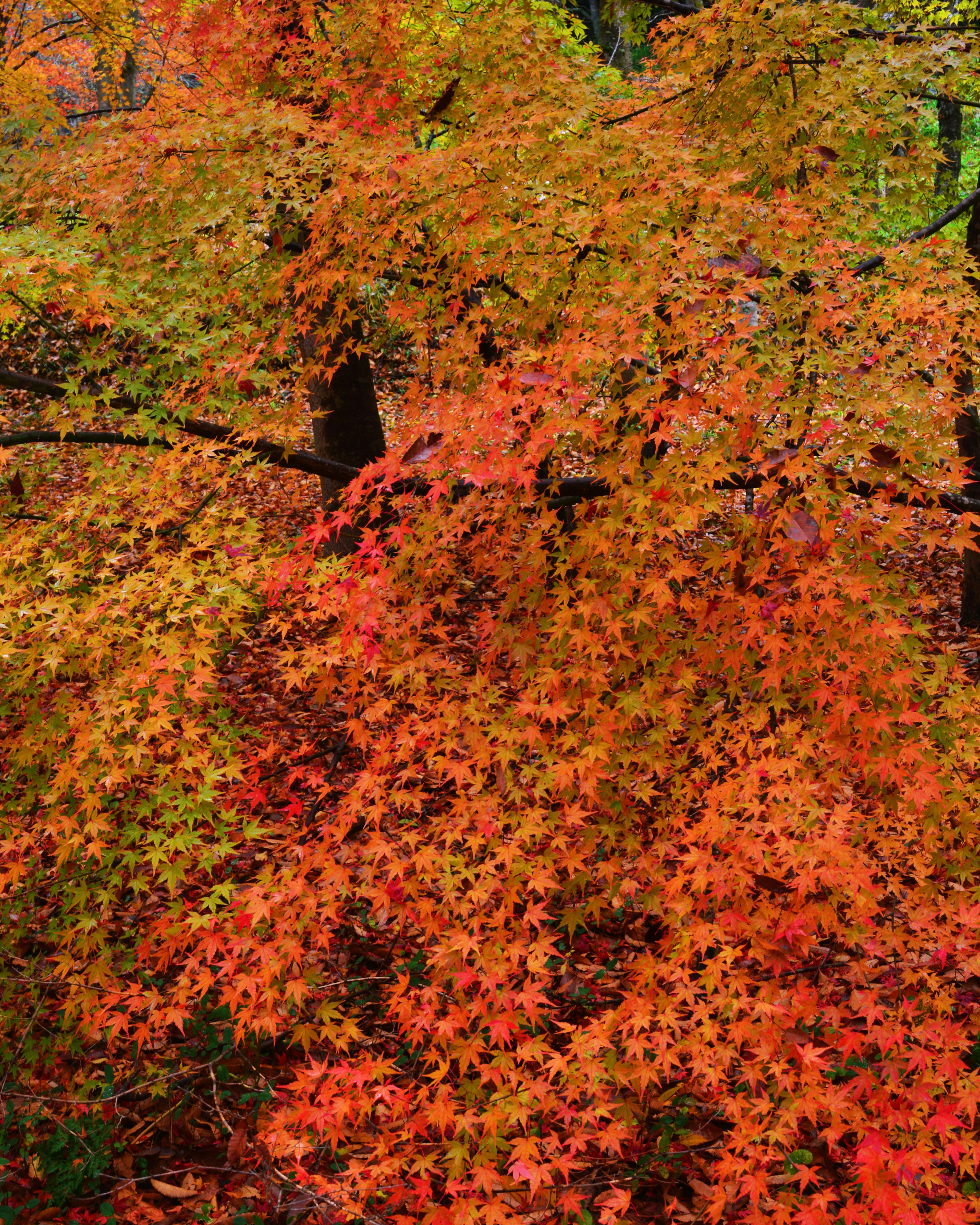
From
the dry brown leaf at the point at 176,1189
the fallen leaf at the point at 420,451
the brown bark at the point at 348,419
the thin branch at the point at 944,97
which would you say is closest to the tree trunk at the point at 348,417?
Answer: the brown bark at the point at 348,419

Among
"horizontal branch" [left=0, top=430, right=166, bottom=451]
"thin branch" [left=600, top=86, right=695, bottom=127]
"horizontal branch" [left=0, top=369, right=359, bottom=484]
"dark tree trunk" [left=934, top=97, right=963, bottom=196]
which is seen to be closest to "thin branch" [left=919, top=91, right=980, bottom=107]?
"thin branch" [left=600, top=86, right=695, bottom=127]

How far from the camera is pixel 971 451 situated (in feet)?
27.1

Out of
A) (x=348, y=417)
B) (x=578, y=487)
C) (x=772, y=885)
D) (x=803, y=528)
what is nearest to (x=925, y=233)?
(x=578, y=487)

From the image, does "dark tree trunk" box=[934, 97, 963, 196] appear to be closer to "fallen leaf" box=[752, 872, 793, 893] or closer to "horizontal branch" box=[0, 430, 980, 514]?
"horizontal branch" box=[0, 430, 980, 514]

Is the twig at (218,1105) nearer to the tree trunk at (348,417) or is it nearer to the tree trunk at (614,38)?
the tree trunk at (348,417)

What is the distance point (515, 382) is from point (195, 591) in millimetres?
1844

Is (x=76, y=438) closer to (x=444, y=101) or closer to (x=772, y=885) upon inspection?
(x=444, y=101)

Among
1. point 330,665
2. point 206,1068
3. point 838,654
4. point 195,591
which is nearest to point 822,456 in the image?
point 838,654

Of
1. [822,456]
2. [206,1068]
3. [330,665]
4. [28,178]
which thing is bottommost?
[206,1068]

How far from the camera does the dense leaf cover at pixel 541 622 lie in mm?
3309

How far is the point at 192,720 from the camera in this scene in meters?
3.98

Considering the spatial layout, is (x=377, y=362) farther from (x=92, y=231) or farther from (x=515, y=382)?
(x=515, y=382)

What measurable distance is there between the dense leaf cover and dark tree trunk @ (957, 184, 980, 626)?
228 centimetres

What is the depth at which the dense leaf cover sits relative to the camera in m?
3.31
